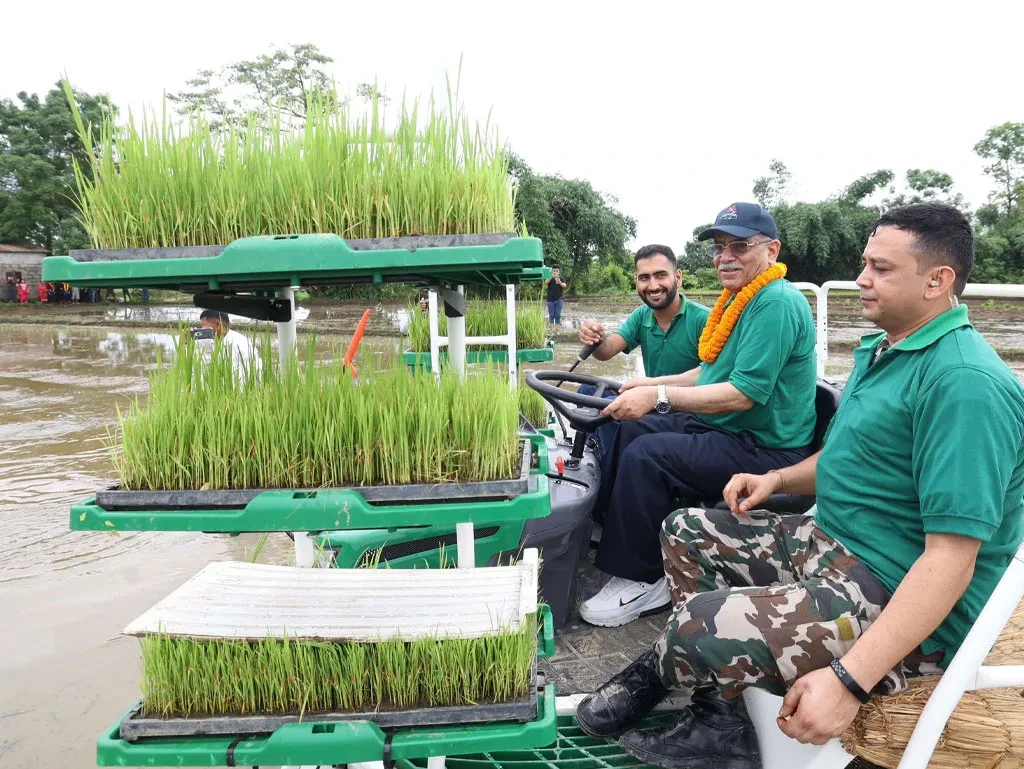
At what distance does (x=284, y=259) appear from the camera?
4.62 ft

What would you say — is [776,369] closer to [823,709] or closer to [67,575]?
[823,709]

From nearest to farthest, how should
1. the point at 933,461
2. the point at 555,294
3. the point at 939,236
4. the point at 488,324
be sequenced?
the point at 933,461 < the point at 939,236 < the point at 488,324 < the point at 555,294

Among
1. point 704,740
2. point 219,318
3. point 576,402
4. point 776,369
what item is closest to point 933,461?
point 704,740

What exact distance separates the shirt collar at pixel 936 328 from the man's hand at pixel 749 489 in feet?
2.10

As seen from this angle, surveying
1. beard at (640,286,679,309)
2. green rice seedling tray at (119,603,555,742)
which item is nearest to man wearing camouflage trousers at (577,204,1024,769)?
green rice seedling tray at (119,603,555,742)

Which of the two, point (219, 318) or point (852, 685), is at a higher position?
point (219, 318)

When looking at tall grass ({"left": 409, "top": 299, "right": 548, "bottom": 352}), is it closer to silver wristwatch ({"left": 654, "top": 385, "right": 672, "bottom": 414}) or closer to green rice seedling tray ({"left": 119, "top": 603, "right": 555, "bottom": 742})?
silver wristwatch ({"left": 654, "top": 385, "right": 672, "bottom": 414})

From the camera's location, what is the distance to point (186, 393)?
5.51 ft

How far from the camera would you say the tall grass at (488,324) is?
208 inches

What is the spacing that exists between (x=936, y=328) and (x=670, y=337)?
229 cm

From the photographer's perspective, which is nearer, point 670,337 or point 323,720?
point 323,720

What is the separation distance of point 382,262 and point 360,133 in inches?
16.6

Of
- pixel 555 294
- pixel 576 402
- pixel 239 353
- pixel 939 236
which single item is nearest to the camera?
pixel 939 236

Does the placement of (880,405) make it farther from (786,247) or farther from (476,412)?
(786,247)
